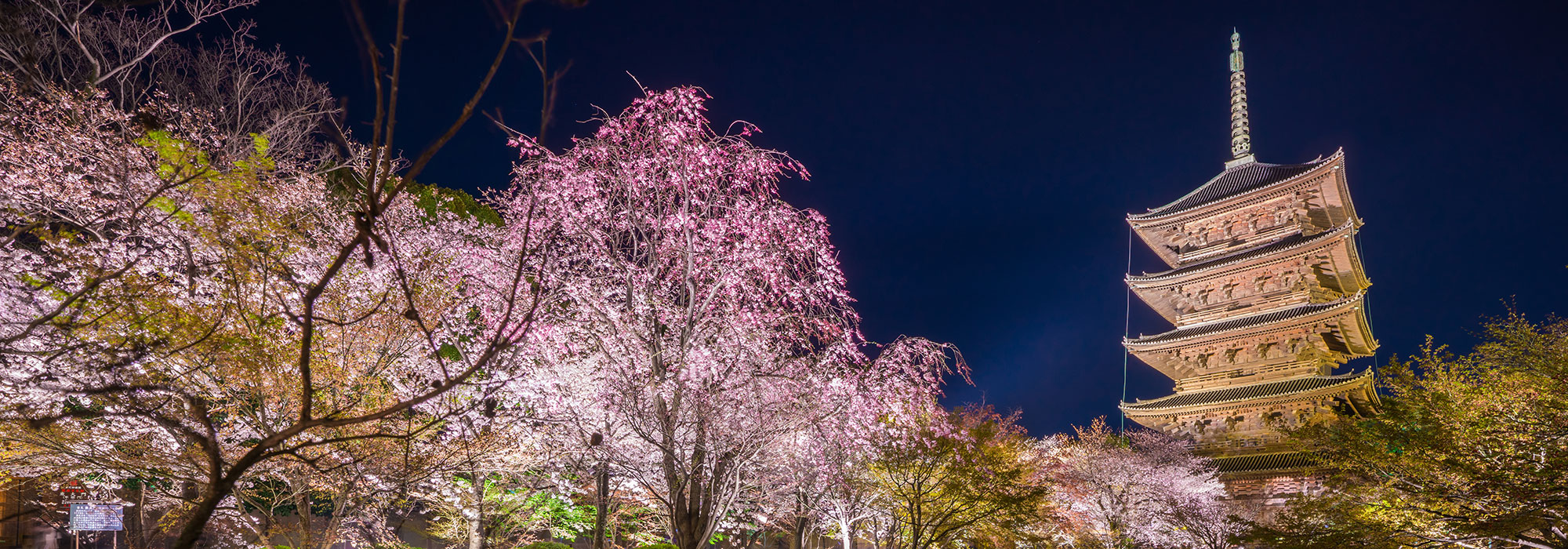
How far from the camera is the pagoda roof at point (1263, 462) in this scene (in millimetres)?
24750

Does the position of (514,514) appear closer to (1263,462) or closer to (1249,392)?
(1263,462)

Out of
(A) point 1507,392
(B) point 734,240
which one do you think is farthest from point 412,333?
(A) point 1507,392

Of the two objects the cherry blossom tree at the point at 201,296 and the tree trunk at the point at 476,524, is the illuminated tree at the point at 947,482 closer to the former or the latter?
the cherry blossom tree at the point at 201,296

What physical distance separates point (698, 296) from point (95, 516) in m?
11.1

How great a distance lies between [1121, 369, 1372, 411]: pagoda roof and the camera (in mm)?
25766

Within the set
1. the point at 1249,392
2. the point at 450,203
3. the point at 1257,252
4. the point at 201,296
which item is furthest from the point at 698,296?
the point at 1257,252

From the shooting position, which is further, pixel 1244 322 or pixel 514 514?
pixel 1244 322

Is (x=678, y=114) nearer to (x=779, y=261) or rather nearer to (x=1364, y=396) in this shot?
(x=779, y=261)

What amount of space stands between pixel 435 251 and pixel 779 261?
7.15m

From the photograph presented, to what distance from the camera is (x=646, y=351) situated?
1188cm

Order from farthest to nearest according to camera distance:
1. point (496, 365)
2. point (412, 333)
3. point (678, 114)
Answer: point (496, 365)
point (412, 333)
point (678, 114)

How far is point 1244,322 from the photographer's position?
2878cm

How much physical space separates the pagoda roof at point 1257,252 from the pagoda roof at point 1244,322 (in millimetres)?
2047

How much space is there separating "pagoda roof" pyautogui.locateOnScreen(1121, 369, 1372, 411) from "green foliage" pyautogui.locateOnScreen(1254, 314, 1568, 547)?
9165 millimetres
